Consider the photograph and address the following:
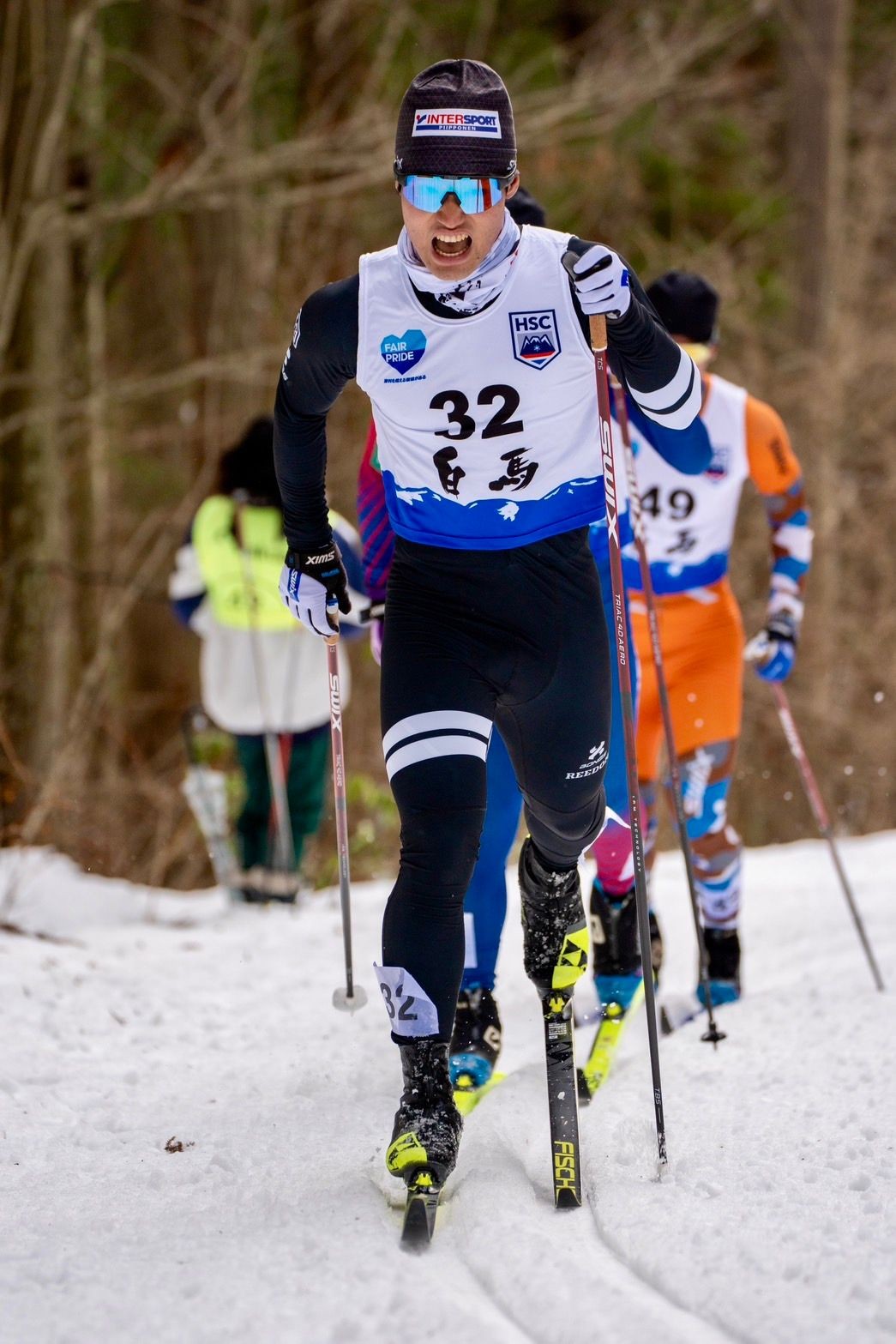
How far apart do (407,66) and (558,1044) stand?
9911mm

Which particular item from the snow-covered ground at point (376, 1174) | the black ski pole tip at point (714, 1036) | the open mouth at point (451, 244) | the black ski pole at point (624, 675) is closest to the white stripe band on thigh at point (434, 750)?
the black ski pole at point (624, 675)

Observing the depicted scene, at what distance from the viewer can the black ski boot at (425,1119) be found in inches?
109

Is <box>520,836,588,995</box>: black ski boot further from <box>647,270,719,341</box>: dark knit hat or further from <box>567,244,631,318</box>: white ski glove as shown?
<box>647,270,719,341</box>: dark knit hat

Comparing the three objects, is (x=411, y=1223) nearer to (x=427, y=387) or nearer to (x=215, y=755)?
(x=427, y=387)

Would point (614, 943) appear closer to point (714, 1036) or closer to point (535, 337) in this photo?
point (714, 1036)

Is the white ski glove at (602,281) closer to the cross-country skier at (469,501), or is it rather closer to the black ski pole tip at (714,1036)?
the cross-country skier at (469,501)

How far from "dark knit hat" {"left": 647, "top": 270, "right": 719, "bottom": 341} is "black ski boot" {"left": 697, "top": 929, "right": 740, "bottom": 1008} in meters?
2.02

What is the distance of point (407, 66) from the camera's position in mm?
11219

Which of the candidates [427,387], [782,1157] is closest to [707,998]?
[782,1157]

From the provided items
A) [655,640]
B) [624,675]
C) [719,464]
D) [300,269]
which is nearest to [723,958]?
[655,640]

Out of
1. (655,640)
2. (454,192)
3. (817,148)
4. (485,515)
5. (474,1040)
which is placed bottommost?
(474,1040)

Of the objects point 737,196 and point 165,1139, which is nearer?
point 165,1139

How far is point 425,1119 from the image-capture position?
2836 millimetres

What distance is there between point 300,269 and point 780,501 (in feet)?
25.5
